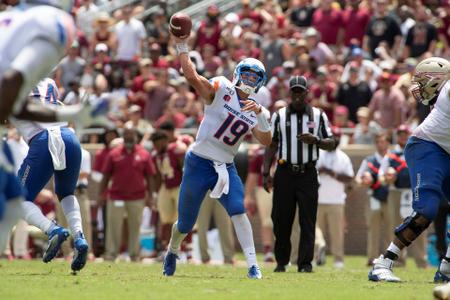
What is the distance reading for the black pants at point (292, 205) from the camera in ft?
45.0

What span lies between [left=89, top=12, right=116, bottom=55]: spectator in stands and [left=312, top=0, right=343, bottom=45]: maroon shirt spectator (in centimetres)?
426

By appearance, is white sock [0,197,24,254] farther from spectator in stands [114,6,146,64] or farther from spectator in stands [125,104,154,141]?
spectator in stands [114,6,146,64]

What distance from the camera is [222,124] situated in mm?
11625

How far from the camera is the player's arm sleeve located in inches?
316

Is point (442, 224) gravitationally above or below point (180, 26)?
below

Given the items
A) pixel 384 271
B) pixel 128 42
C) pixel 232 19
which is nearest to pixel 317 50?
pixel 232 19

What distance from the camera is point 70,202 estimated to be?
460 inches

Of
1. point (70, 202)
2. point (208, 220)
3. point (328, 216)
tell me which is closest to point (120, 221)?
point (208, 220)

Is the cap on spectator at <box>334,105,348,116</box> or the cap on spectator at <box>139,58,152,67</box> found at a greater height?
the cap on spectator at <box>139,58,152,67</box>

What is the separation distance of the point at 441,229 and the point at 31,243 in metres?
6.67

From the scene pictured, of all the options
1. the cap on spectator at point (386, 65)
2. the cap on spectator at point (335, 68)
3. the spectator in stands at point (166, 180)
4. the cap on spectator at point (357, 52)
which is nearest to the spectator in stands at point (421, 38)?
the cap on spectator at point (386, 65)

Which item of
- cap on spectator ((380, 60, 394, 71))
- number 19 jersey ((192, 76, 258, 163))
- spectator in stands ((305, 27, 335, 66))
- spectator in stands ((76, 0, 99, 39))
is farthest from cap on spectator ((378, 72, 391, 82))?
number 19 jersey ((192, 76, 258, 163))

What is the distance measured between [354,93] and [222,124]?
9584 millimetres

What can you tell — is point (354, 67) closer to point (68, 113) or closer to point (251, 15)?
point (251, 15)
